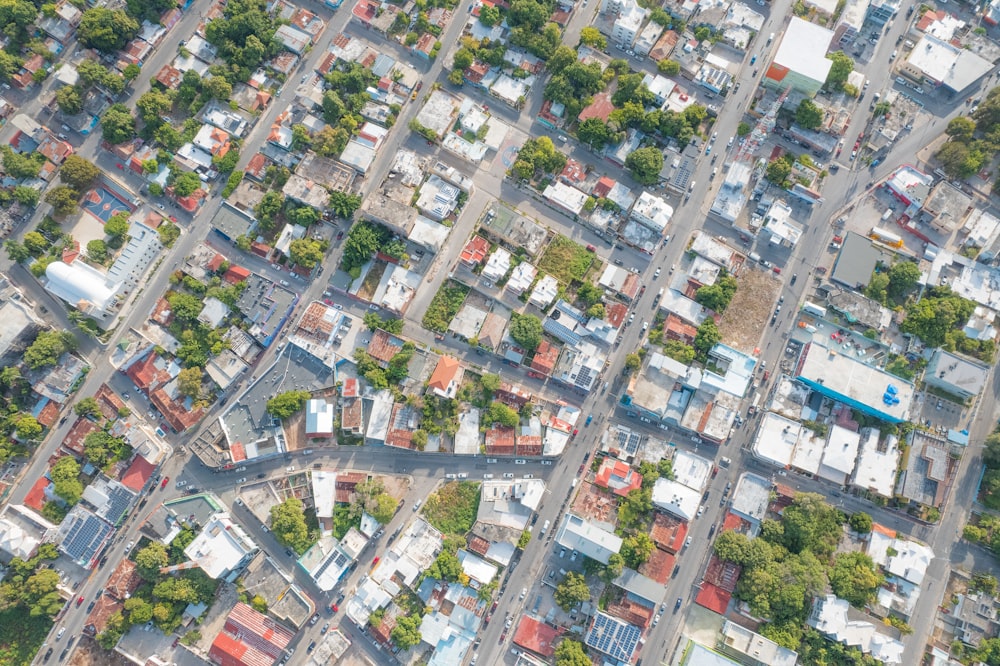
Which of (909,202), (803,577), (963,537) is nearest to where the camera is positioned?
(803,577)

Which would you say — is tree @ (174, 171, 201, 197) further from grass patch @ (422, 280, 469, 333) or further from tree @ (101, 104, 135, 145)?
grass patch @ (422, 280, 469, 333)

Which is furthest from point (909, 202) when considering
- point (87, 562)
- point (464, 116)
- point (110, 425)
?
point (87, 562)

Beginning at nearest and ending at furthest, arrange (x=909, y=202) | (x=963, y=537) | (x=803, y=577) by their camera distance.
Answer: (x=803, y=577)
(x=963, y=537)
(x=909, y=202)

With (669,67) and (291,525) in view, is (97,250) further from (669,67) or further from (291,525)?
(669,67)

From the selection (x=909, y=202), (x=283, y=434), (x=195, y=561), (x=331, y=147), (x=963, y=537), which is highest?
(x=909, y=202)

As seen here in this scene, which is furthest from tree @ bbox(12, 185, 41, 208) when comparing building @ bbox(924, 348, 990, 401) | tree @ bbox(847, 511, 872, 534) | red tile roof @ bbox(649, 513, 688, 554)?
building @ bbox(924, 348, 990, 401)

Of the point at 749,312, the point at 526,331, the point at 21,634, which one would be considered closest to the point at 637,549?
the point at 526,331

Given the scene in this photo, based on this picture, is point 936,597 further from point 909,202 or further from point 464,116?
point 464,116
